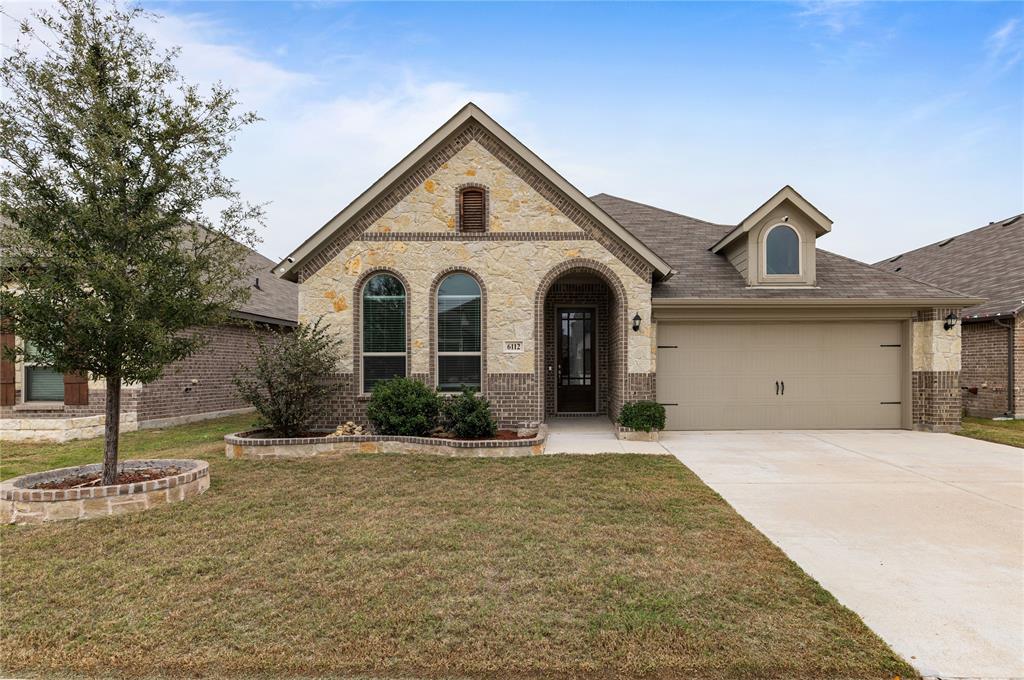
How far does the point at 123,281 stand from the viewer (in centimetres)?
578

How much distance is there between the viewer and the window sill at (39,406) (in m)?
11.6

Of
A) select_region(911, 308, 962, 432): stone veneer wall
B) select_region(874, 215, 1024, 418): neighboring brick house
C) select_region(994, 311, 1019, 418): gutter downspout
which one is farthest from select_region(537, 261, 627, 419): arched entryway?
select_region(994, 311, 1019, 418): gutter downspout

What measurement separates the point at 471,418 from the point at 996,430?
12505 millimetres

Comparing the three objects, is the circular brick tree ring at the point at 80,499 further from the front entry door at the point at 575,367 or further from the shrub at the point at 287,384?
the front entry door at the point at 575,367

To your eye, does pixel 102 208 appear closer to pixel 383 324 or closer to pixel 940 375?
pixel 383 324

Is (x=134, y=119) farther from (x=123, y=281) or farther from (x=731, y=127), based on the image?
(x=731, y=127)

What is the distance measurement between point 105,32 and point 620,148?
904 inches

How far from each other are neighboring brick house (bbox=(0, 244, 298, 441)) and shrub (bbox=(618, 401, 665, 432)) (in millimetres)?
7620

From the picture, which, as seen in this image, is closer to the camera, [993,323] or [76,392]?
[76,392]

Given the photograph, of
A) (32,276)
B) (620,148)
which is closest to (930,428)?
(32,276)

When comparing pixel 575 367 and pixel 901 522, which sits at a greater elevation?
pixel 575 367

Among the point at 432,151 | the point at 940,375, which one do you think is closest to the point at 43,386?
the point at 432,151

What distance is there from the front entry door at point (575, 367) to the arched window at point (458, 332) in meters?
3.66

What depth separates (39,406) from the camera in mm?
11641
